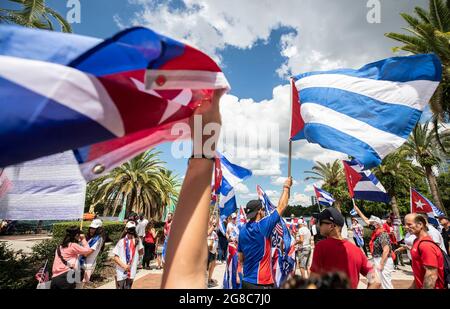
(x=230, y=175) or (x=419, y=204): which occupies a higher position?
(x=230, y=175)

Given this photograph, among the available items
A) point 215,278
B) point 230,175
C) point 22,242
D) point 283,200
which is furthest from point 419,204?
point 22,242

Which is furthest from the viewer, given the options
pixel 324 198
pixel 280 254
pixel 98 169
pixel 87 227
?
pixel 87 227

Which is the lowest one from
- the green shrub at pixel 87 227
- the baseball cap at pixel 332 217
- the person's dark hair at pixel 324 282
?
the green shrub at pixel 87 227

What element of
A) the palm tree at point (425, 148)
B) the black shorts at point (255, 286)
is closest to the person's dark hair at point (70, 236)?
the black shorts at point (255, 286)

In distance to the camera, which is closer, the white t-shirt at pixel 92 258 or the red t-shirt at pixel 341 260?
the red t-shirt at pixel 341 260

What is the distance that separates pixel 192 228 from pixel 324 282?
2.09ft

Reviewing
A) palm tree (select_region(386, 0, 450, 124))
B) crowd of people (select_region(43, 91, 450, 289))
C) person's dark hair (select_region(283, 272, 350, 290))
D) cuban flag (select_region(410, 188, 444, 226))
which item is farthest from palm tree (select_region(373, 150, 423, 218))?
person's dark hair (select_region(283, 272, 350, 290))

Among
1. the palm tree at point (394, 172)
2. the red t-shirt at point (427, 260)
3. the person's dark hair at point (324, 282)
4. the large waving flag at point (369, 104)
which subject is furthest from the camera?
the palm tree at point (394, 172)

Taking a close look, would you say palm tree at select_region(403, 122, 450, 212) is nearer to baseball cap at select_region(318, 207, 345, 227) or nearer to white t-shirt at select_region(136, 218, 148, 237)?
white t-shirt at select_region(136, 218, 148, 237)

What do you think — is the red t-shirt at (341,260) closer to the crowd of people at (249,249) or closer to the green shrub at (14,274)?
the crowd of people at (249,249)

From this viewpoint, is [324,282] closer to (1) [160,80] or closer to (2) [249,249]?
(1) [160,80]

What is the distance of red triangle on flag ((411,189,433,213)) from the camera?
10875 mm

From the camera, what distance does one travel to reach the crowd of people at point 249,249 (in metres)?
1.14

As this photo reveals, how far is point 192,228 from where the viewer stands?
1142 mm
